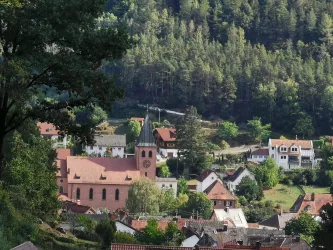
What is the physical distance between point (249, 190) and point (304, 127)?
72.3ft

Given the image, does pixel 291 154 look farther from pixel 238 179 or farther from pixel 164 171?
pixel 164 171

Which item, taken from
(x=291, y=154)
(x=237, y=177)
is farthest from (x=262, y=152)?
(x=237, y=177)

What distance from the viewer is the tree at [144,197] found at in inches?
2777

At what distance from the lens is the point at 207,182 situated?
81812 millimetres

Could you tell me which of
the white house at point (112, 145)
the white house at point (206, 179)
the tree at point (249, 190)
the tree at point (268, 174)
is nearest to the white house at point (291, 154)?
the tree at point (268, 174)

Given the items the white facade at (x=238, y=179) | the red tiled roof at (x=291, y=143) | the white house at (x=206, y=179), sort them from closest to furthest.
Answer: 1. the white house at (x=206, y=179)
2. the white facade at (x=238, y=179)
3. the red tiled roof at (x=291, y=143)

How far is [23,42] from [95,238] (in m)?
19.6

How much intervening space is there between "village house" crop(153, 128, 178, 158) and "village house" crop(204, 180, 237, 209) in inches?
616

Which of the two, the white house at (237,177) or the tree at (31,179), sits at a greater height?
the tree at (31,179)

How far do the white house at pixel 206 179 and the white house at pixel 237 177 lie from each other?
148 centimetres

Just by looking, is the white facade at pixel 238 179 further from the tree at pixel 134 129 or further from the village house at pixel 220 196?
the tree at pixel 134 129

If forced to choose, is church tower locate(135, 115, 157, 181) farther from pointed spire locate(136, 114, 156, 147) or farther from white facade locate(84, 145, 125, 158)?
white facade locate(84, 145, 125, 158)

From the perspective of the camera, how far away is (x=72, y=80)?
18.1 m

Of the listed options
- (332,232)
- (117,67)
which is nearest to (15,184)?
(332,232)
